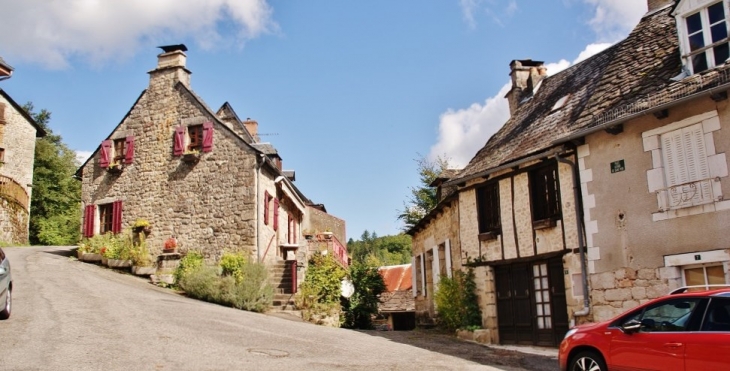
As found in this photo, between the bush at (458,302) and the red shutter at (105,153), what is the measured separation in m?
13.2

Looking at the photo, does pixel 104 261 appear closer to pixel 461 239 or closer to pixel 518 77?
pixel 461 239

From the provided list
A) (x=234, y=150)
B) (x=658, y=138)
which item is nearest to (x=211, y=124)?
(x=234, y=150)

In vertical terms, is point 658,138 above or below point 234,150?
below

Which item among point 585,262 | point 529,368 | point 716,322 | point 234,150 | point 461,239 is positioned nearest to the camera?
point 716,322

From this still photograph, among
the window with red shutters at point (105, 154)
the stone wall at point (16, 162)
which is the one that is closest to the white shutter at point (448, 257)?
the window with red shutters at point (105, 154)

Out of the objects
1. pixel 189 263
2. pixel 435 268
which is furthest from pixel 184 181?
pixel 435 268

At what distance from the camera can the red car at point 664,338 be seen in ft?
19.2

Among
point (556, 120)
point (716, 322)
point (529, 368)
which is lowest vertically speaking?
point (529, 368)

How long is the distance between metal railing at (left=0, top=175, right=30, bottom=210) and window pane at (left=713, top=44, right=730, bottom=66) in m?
31.6

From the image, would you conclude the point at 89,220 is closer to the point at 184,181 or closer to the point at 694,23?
the point at 184,181

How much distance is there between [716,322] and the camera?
592cm

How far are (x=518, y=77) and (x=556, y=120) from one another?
16.3 feet

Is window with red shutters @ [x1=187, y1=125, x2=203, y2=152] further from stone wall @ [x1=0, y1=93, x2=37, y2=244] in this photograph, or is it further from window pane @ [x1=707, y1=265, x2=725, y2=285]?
window pane @ [x1=707, y1=265, x2=725, y2=285]

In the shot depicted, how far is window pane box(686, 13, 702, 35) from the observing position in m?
10.2
